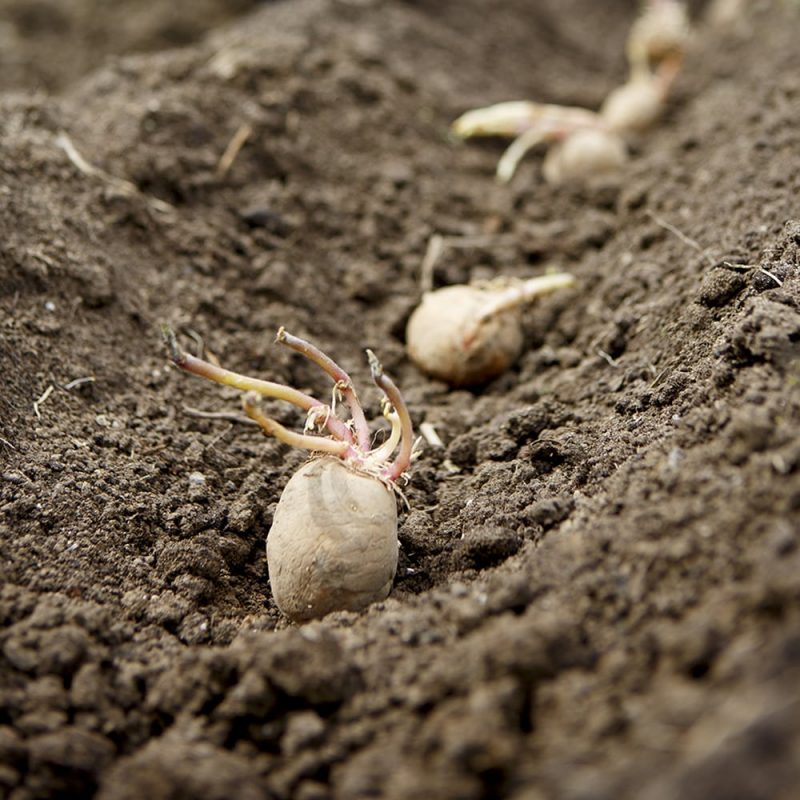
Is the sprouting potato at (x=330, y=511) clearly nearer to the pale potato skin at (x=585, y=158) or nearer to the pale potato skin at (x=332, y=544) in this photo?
the pale potato skin at (x=332, y=544)

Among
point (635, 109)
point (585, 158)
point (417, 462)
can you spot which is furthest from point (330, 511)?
point (635, 109)

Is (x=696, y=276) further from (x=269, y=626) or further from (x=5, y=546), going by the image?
(x=5, y=546)

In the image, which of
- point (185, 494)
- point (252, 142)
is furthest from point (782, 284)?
point (252, 142)

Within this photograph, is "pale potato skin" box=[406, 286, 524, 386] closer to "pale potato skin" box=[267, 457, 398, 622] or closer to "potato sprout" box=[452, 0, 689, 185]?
"pale potato skin" box=[267, 457, 398, 622]

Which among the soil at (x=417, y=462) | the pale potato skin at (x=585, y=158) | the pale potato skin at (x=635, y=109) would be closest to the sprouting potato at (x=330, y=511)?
the soil at (x=417, y=462)

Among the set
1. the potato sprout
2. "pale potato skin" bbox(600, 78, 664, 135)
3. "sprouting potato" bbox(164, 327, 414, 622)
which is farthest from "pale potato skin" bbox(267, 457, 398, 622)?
"pale potato skin" bbox(600, 78, 664, 135)

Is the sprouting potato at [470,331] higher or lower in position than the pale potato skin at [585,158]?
lower

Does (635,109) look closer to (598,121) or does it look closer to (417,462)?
(598,121)
